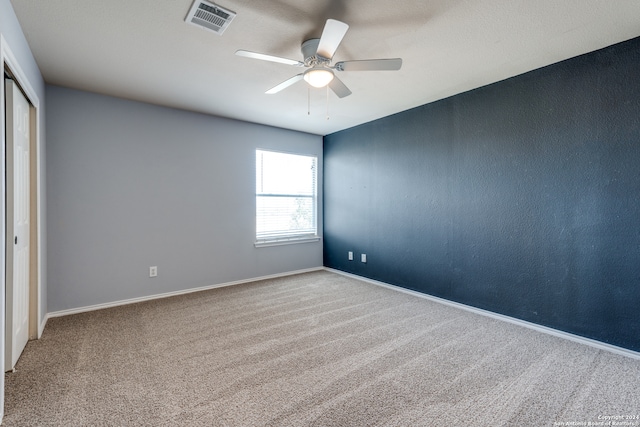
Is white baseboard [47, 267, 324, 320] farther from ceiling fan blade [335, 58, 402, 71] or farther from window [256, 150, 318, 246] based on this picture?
ceiling fan blade [335, 58, 402, 71]

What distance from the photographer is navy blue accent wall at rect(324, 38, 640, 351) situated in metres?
2.41

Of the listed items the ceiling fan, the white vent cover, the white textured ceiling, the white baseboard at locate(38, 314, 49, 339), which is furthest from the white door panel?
Result: the ceiling fan

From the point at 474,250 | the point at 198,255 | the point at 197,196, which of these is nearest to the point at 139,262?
the point at 198,255

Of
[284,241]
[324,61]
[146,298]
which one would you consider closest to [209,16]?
[324,61]

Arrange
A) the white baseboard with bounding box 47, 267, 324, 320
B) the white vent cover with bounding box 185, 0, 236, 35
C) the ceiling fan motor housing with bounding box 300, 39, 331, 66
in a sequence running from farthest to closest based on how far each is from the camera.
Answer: the white baseboard with bounding box 47, 267, 324, 320, the ceiling fan motor housing with bounding box 300, 39, 331, 66, the white vent cover with bounding box 185, 0, 236, 35

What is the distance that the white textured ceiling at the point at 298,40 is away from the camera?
6.49 feet

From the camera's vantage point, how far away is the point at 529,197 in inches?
114

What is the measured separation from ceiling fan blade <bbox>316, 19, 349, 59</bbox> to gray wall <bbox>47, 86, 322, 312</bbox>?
256 cm

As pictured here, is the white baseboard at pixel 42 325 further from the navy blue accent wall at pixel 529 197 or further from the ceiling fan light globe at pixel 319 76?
the navy blue accent wall at pixel 529 197

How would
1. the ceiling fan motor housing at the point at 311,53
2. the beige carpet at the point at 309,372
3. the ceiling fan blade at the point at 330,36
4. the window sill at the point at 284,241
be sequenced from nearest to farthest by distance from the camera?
the beige carpet at the point at 309,372
the ceiling fan blade at the point at 330,36
the ceiling fan motor housing at the point at 311,53
the window sill at the point at 284,241

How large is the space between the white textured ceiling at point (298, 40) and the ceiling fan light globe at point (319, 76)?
0.25m

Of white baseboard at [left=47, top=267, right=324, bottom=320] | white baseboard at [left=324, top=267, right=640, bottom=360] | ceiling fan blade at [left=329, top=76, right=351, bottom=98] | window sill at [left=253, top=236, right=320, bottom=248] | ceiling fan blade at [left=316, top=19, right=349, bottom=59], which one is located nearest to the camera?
ceiling fan blade at [left=316, top=19, right=349, bottom=59]

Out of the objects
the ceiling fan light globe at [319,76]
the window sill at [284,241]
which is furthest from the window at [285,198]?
the ceiling fan light globe at [319,76]

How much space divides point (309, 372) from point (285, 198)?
3.23m
